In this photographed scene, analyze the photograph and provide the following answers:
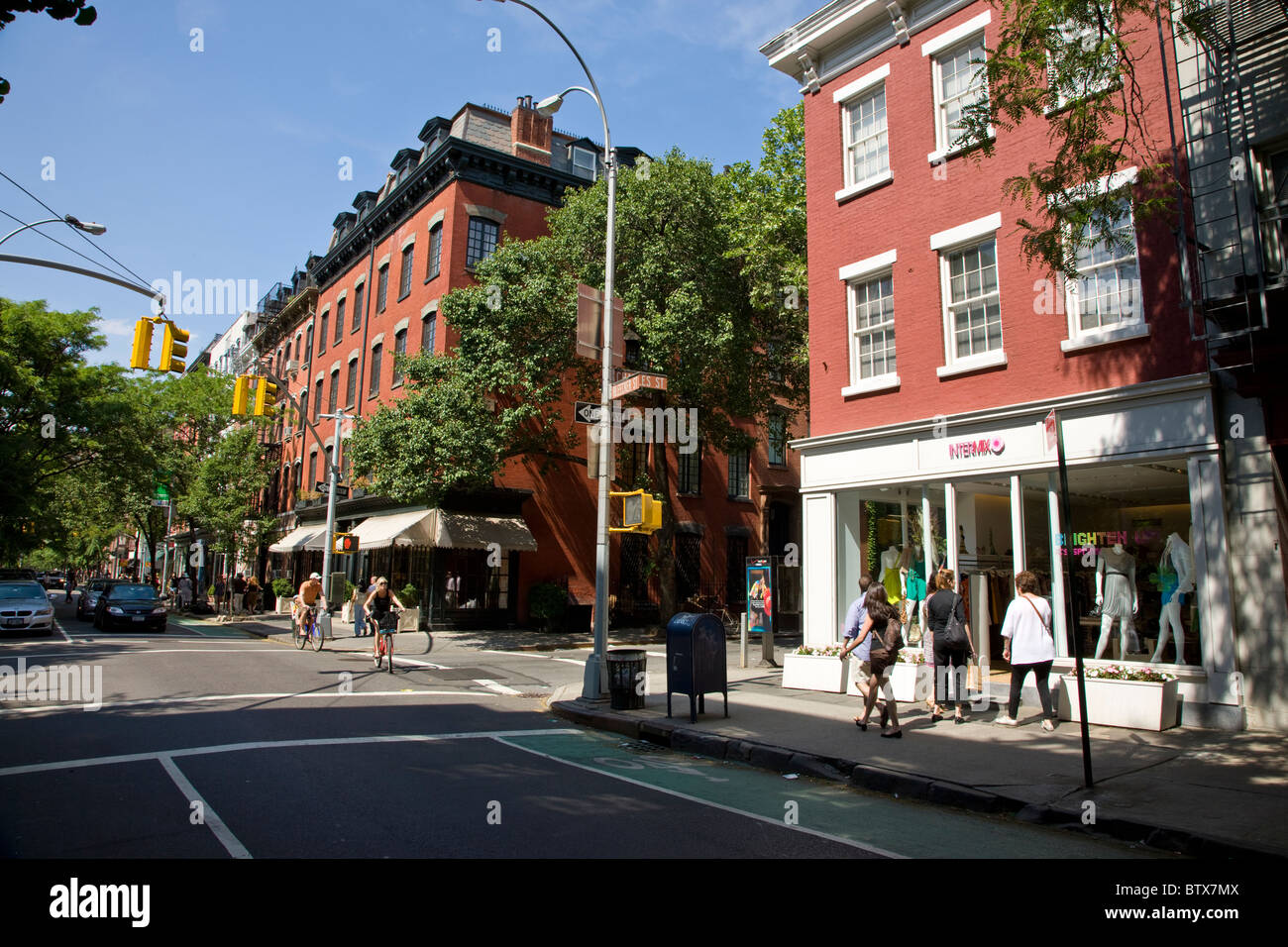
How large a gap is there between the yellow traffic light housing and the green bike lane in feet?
29.2

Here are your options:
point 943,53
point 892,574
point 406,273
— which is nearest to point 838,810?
point 892,574

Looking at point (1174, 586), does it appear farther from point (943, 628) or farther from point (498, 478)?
point (498, 478)

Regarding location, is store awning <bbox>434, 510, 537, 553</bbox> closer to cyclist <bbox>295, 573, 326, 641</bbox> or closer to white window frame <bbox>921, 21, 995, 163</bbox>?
cyclist <bbox>295, 573, 326, 641</bbox>

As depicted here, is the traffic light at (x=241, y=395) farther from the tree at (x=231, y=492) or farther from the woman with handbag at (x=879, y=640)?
the tree at (x=231, y=492)

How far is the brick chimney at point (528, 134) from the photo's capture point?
28594 millimetres

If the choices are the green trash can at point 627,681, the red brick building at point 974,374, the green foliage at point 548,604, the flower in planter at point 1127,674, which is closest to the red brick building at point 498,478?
the green foliage at point 548,604

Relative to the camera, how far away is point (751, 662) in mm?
17844

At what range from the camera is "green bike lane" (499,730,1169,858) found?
18.5 feet

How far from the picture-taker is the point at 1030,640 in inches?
366

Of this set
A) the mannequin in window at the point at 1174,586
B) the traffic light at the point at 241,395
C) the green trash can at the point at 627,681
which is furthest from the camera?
the traffic light at the point at 241,395

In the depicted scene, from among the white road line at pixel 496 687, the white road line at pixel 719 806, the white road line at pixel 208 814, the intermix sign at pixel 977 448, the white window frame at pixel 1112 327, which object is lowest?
the white road line at pixel 496 687

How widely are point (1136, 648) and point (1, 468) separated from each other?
35066mm

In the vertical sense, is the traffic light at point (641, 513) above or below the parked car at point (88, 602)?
above
